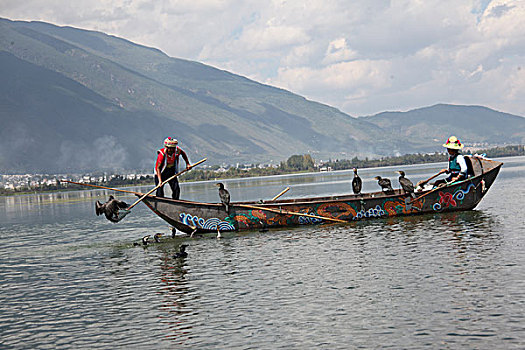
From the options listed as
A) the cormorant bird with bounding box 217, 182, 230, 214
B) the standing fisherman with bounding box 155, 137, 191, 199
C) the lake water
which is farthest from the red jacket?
the lake water

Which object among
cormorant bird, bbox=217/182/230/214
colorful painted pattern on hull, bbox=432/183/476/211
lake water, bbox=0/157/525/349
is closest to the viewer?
lake water, bbox=0/157/525/349

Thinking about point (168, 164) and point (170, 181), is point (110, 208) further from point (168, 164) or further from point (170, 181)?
point (168, 164)

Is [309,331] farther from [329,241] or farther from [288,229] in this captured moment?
[288,229]

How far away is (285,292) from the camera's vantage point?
1816cm

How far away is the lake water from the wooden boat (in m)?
1.49

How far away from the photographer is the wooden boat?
1235 inches

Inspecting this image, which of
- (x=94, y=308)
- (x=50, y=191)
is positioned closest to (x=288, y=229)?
(x=94, y=308)

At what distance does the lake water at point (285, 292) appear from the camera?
14172 millimetres

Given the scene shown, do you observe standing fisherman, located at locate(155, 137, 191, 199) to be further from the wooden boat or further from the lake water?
the lake water

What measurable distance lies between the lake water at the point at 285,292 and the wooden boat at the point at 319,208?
1485 millimetres

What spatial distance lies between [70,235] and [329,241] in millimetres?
20691

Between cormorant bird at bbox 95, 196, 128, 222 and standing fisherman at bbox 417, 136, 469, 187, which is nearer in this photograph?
cormorant bird at bbox 95, 196, 128, 222

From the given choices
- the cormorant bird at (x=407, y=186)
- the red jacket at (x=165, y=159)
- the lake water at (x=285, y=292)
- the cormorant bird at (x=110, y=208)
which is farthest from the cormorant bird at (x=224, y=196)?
the cormorant bird at (x=407, y=186)

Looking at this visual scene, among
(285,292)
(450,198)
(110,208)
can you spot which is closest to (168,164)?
(110,208)
